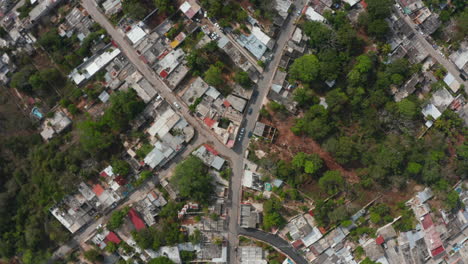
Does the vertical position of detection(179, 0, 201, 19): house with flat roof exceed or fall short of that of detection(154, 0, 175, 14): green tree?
it falls short

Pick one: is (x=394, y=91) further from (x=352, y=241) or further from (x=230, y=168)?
(x=230, y=168)

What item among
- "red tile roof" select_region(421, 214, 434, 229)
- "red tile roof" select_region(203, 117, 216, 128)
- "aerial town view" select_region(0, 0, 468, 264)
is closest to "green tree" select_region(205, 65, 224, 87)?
"aerial town view" select_region(0, 0, 468, 264)

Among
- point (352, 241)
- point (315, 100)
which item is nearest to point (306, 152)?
point (315, 100)

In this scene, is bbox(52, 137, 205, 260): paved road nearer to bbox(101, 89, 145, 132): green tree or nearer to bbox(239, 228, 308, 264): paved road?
bbox(101, 89, 145, 132): green tree

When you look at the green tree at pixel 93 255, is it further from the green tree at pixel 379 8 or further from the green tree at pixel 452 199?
the green tree at pixel 379 8

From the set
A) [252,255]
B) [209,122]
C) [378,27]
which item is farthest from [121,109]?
[378,27]

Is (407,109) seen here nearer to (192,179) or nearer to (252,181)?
(252,181)
